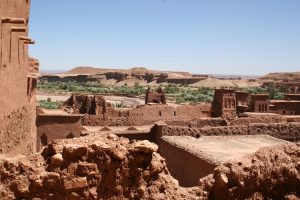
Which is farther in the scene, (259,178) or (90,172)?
(259,178)

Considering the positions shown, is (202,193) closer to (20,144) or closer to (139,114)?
(20,144)

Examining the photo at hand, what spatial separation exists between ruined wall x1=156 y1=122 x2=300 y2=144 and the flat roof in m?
0.43

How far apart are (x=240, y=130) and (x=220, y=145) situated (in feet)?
9.23

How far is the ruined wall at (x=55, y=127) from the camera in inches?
886

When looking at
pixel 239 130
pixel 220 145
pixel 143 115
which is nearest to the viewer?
pixel 220 145

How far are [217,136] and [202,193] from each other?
36.7 ft

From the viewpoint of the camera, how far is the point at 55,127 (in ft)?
75.6

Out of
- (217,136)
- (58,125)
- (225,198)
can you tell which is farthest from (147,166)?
(58,125)

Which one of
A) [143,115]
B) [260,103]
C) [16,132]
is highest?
[16,132]

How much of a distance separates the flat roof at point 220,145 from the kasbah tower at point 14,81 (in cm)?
538

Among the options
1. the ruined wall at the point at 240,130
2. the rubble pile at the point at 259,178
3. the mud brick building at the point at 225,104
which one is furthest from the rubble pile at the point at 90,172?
the mud brick building at the point at 225,104

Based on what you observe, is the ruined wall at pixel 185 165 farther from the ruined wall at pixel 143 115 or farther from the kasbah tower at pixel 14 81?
the ruined wall at pixel 143 115

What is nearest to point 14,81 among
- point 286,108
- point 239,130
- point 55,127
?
point 239,130

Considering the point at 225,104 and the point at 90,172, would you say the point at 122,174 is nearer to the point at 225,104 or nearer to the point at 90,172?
the point at 90,172
